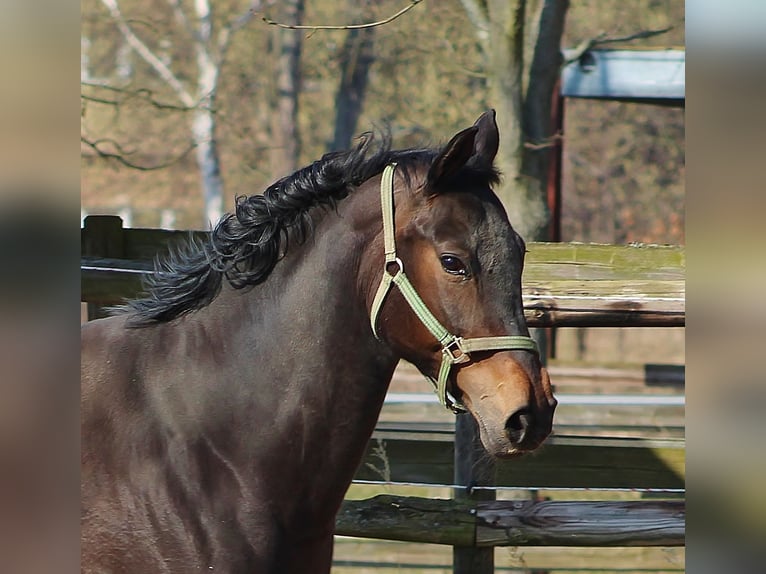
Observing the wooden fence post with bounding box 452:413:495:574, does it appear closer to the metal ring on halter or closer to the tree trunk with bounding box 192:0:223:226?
the metal ring on halter

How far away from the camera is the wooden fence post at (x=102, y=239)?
4211 mm

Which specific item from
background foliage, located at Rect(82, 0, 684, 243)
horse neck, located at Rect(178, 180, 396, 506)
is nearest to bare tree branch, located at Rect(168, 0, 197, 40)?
background foliage, located at Rect(82, 0, 684, 243)

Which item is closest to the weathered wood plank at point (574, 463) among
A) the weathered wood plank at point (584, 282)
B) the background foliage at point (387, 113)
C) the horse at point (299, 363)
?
the weathered wood plank at point (584, 282)

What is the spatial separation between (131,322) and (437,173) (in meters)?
0.90

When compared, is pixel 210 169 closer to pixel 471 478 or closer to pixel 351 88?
pixel 351 88

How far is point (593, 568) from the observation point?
18.0 ft

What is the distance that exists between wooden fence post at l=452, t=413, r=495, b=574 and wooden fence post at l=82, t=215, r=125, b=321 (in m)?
1.70

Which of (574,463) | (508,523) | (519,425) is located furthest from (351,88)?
(519,425)

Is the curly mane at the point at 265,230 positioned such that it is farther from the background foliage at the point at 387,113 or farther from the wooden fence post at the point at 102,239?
the background foliage at the point at 387,113

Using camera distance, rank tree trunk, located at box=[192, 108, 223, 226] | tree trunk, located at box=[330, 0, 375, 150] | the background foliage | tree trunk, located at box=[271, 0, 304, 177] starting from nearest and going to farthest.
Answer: tree trunk, located at box=[330, 0, 375, 150] < tree trunk, located at box=[192, 108, 223, 226] < the background foliage < tree trunk, located at box=[271, 0, 304, 177]

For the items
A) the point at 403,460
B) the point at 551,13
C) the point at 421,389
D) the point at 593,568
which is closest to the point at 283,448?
the point at 403,460

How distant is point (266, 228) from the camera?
2.46m

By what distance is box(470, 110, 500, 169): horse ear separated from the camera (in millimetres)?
2477

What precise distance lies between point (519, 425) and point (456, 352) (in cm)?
22
